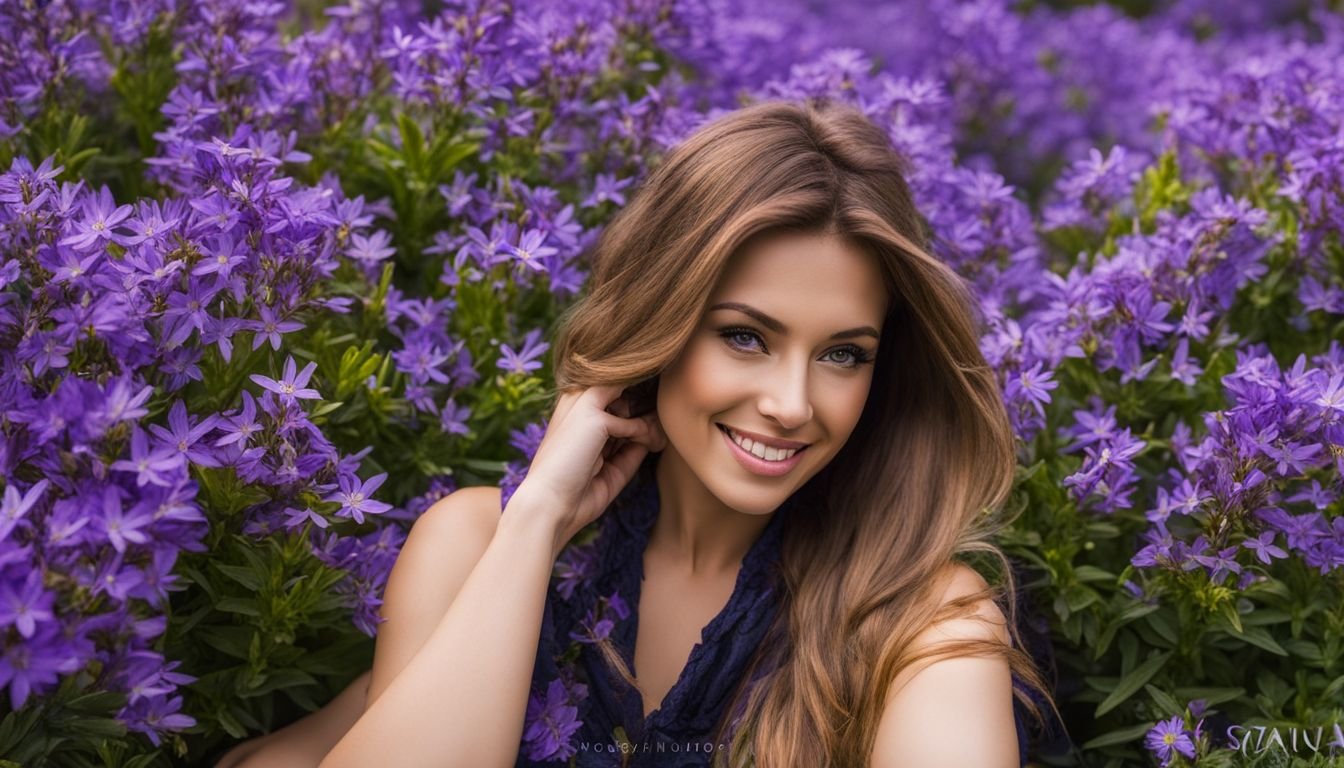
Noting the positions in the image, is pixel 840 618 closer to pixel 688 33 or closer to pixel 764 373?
pixel 764 373

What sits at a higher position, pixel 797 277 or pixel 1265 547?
pixel 797 277

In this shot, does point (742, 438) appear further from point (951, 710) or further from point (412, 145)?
point (412, 145)

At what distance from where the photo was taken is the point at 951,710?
216 cm

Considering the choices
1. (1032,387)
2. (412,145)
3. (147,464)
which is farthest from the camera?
(412,145)

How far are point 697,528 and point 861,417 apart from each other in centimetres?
42

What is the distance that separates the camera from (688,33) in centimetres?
360

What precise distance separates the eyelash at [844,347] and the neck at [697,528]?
0.41 m

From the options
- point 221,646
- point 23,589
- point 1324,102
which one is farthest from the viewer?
point 1324,102

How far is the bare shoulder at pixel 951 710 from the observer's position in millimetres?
2109

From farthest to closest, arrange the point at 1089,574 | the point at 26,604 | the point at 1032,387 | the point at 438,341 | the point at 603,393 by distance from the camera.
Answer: the point at 438,341
the point at 1032,387
the point at 1089,574
the point at 603,393
the point at 26,604

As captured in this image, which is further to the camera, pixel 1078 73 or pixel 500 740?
pixel 1078 73

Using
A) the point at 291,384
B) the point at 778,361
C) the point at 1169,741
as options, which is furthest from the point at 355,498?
the point at 1169,741

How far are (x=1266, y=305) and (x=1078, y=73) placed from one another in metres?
2.42

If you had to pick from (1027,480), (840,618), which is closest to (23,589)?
(840,618)
